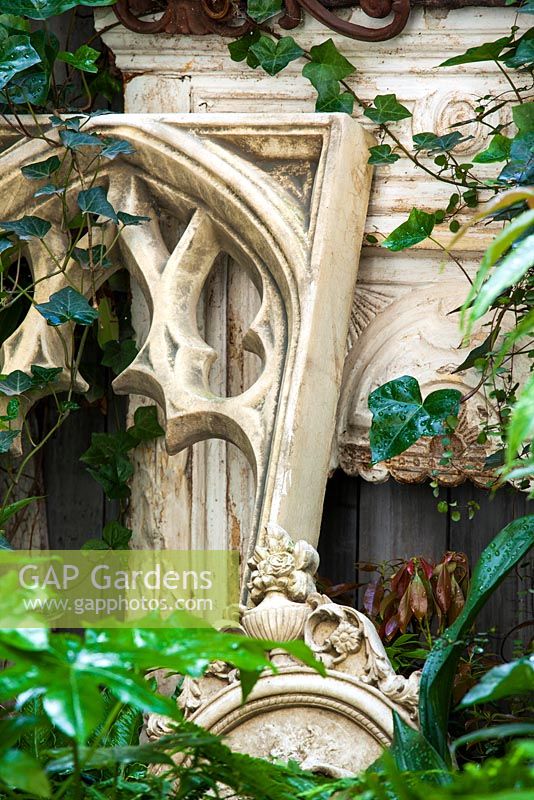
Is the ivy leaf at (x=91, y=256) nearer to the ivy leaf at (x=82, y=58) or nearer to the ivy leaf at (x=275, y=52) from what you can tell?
the ivy leaf at (x=82, y=58)

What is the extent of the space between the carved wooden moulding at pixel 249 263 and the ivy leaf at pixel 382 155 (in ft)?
0.08

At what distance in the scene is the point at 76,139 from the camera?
1852mm

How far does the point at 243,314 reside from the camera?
2.12 metres

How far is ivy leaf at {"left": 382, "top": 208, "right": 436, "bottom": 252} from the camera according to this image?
5.73ft

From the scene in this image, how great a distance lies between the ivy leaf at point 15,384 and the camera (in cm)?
186

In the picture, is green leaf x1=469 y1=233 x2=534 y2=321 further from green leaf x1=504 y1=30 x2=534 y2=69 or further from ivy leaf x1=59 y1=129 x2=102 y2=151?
ivy leaf x1=59 y1=129 x2=102 y2=151

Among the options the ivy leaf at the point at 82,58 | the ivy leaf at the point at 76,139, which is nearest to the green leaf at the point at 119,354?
the ivy leaf at the point at 76,139

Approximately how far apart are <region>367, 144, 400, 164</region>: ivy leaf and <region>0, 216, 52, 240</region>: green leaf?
1.93ft

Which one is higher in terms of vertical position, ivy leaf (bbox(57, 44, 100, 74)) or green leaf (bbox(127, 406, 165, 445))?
ivy leaf (bbox(57, 44, 100, 74))

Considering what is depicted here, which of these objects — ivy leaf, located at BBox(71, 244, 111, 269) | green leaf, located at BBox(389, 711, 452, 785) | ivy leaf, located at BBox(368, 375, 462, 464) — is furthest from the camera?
ivy leaf, located at BBox(71, 244, 111, 269)

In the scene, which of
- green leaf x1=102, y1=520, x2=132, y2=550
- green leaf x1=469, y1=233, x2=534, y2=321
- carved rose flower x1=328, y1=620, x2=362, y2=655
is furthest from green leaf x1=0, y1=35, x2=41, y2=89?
green leaf x1=469, y1=233, x2=534, y2=321

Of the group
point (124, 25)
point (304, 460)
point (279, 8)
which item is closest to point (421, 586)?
point (304, 460)

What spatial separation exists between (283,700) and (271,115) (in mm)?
1028

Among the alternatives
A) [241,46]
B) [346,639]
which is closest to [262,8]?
[241,46]
